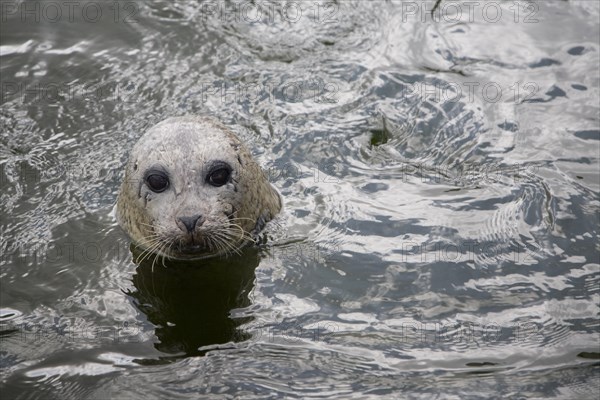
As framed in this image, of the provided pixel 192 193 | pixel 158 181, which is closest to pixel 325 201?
pixel 192 193

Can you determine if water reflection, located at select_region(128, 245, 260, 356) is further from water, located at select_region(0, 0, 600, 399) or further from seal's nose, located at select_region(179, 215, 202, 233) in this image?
seal's nose, located at select_region(179, 215, 202, 233)

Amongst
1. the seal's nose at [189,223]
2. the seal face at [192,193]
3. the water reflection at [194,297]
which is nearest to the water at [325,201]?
the water reflection at [194,297]

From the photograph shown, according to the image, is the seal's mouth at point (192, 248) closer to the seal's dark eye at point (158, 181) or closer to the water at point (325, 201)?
the water at point (325, 201)

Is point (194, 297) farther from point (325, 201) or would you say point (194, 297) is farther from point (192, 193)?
point (325, 201)

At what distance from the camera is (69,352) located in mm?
5633

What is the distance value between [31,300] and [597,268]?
3695 mm

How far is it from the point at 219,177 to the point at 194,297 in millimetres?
832

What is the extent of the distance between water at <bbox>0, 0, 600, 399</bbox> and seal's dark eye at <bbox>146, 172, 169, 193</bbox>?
61cm

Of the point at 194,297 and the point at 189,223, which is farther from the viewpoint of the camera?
the point at 194,297

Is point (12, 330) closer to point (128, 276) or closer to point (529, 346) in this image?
point (128, 276)

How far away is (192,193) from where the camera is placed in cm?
622

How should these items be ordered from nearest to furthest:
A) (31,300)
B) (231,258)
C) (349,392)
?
(349,392)
(31,300)
(231,258)

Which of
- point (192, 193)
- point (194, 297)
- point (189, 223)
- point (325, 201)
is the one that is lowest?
point (194, 297)

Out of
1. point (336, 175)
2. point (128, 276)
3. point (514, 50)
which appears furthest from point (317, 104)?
point (128, 276)
